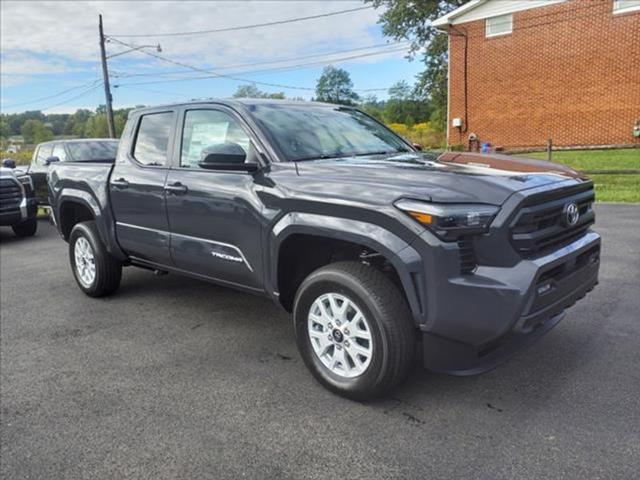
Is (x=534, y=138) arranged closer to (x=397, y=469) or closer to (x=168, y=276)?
(x=168, y=276)

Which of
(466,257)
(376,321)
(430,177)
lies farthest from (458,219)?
(376,321)

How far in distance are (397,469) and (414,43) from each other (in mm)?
32726

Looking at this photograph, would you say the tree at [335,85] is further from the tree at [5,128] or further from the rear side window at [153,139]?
the rear side window at [153,139]

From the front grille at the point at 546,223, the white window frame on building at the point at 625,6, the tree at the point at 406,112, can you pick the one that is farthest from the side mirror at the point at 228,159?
the tree at the point at 406,112

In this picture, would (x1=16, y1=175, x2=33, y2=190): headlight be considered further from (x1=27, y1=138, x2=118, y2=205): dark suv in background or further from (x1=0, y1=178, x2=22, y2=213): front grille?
(x1=27, y1=138, x2=118, y2=205): dark suv in background

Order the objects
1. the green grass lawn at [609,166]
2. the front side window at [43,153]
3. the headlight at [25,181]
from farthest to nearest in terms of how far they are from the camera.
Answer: the front side window at [43,153] → the green grass lawn at [609,166] → the headlight at [25,181]

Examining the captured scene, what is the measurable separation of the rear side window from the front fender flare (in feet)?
5.24

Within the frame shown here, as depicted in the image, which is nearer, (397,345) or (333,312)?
(397,345)

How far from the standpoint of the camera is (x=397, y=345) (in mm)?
3012

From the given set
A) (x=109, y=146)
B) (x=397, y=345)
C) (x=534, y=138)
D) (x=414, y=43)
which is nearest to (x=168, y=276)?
(x=397, y=345)

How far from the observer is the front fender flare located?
288cm

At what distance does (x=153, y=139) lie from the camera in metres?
4.84

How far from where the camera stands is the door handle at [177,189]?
4.23 m

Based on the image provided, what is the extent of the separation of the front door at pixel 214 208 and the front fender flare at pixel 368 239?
245 millimetres
